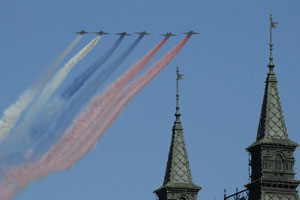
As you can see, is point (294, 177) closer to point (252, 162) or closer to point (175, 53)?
point (252, 162)

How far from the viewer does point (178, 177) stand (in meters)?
192

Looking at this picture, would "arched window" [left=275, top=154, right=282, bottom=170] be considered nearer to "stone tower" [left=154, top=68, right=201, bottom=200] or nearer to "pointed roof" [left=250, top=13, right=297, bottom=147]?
"pointed roof" [left=250, top=13, right=297, bottom=147]

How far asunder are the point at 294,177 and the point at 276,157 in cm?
333

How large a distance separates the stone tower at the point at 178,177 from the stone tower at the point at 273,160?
9022mm

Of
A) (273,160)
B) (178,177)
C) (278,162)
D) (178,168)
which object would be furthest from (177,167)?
(278,162)

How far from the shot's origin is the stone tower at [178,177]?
19038 cm

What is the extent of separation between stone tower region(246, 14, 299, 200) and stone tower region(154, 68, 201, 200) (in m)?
9.02

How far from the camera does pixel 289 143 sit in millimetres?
183250

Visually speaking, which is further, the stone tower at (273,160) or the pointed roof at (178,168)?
the pointed roof at (178,168)

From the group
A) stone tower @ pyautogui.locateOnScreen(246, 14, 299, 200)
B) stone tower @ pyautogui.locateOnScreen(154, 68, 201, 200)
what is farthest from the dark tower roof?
stone tower @ pyautogui.locateOnScreen(246, 14, 299, 200)

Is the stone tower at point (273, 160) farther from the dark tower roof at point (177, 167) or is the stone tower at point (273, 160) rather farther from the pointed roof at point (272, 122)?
the dark tower roof at point (177, 167)

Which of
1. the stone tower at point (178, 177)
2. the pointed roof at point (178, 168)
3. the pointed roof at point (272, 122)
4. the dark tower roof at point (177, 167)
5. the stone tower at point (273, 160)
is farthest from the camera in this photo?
the dark tower roof at point (177, 167)

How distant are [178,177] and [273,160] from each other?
14.5 m

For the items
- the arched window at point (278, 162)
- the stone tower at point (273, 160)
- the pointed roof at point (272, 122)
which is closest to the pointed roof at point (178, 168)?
the stone tower at point (273, 160)
